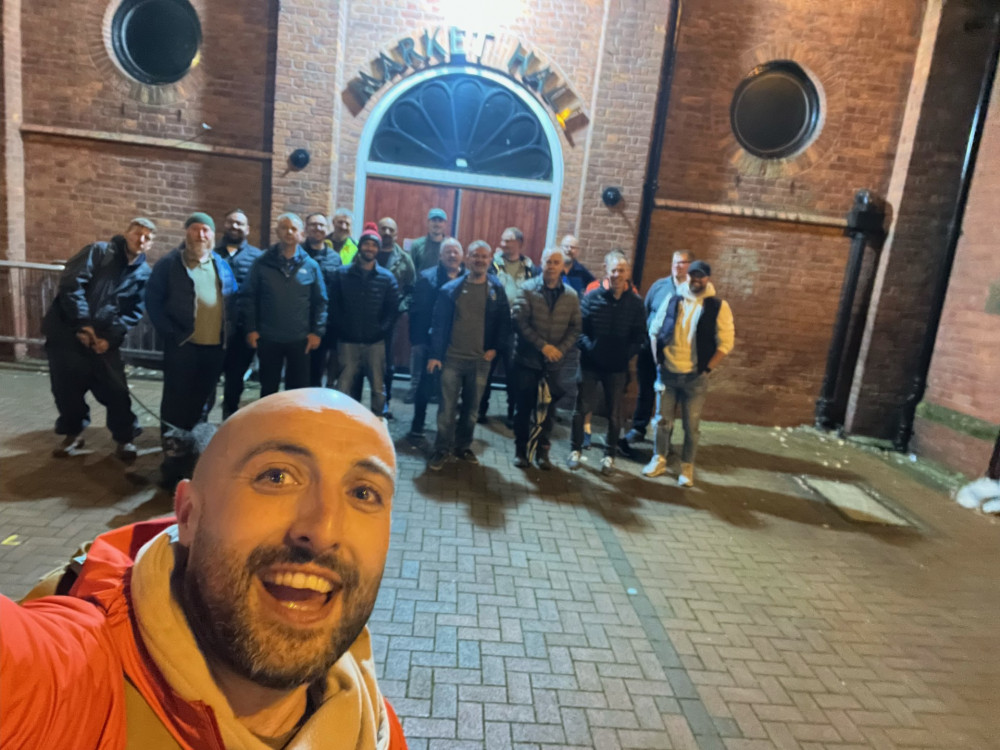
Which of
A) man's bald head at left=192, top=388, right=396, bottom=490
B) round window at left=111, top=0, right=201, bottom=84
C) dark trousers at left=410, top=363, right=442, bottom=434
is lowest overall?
dark trousers at left=410, top=363, right=442, bottom=434

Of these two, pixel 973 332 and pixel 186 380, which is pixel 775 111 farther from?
pixel 186 380

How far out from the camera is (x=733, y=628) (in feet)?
12.2

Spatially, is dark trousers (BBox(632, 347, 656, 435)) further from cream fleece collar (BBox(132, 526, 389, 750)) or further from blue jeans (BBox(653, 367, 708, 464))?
cream fleece collar (BBox(132, 526, 389, 750))

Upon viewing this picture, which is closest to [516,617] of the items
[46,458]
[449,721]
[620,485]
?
[449,721]

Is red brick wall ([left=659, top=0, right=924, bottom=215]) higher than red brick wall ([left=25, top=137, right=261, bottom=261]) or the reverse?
higher

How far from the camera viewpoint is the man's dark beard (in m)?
1.07

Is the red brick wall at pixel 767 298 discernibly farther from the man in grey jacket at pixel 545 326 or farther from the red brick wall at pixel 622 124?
the man in grey jacket at pixel 545 326

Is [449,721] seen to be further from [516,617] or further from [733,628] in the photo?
[733,628]

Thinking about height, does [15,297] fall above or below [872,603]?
above

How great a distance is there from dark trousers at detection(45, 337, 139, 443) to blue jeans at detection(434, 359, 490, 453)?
2596 mm

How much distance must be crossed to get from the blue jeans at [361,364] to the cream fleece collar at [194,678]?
4572mm

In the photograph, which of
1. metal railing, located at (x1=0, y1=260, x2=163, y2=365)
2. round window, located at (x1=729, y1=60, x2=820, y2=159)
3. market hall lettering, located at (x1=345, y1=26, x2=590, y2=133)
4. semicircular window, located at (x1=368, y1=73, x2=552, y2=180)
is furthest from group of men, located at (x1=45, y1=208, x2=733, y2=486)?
round window, located at (x1=729, y1=60, x2=820, y2=159)

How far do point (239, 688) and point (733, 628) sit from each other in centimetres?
332

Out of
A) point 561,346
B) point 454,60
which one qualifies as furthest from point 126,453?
point 454,60
